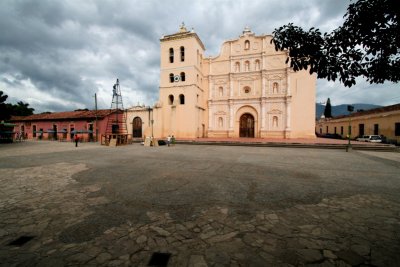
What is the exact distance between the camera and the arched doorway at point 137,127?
25516mm

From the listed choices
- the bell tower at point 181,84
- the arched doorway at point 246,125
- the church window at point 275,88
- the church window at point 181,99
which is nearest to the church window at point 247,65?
the church window at point 275,88

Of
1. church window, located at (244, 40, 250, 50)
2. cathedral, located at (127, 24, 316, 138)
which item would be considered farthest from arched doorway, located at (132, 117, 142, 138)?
church window, located at (244, 40, 250, 50)

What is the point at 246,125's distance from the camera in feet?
82.6

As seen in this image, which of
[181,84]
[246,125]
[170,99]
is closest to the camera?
[181,84]

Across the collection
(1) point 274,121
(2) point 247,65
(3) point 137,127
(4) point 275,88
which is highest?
(2) point 247,65

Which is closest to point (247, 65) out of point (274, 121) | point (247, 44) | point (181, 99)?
point (247, 44)

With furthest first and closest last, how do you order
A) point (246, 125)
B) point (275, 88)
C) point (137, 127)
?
1. point (137, 127)
2. point (246, 125)
3. point (275, 88)

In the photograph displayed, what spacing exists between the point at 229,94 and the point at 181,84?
6906mm

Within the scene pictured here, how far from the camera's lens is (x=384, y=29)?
8.05ft

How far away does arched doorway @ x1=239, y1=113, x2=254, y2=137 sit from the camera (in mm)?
24938

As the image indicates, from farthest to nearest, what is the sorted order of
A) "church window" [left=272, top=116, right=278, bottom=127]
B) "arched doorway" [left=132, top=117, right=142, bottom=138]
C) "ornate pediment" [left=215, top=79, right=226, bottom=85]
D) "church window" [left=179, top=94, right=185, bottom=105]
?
"ornate pediment" [left=215, top=79, right=226, bottom=85] < "arched doorway" [left=132, top=117, right=142, bottom=138] < "church window" [left=179, top=94, right=185, bottom=105] < "church window" [left=272, top=116, right=278, bottom=127]

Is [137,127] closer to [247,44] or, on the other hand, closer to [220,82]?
[220,82]

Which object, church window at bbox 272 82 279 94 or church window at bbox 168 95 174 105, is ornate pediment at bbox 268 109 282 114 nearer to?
church window at bbox 272 82 279 94

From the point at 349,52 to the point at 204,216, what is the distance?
365 cm
